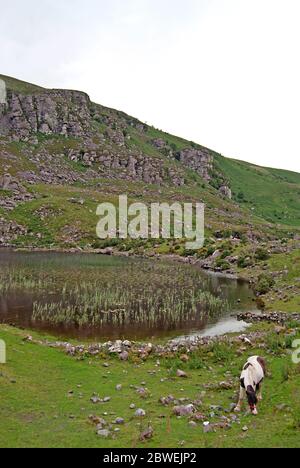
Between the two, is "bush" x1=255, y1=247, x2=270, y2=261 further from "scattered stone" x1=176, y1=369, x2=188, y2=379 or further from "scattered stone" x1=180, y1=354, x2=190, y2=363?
"scattered stone" x1=176, y1=369, x2=188, y2=379

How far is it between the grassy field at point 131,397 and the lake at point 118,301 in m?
8.30

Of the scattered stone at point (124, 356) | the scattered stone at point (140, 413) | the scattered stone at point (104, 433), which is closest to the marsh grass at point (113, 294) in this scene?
the scattered stone at point (124, 356)

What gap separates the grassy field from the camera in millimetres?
14594

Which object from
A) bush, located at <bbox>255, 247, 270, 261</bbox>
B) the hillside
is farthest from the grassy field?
the hillside

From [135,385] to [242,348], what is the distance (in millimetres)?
8851

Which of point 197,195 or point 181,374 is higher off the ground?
point 197,195

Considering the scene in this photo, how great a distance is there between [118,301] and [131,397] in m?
27.1

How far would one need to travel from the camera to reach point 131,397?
20.0 metres

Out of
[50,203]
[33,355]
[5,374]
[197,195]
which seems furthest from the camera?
[197,195]

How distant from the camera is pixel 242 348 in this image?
27812 millimetres

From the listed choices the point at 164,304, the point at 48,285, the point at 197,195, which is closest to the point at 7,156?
the point at 197,195

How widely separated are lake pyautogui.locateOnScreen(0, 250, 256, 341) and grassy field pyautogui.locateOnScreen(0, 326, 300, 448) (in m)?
8.30

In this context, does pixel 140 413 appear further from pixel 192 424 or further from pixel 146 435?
pixel 146 435

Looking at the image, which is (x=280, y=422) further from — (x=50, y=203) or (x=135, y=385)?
(x=50, y=203)
